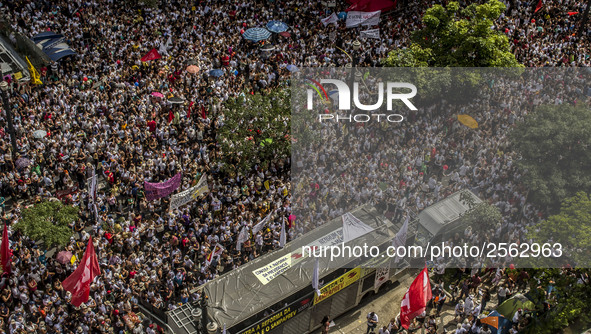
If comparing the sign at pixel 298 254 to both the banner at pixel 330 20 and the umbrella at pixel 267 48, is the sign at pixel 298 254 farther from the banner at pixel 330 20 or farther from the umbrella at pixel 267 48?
the banner at pixel 330 20

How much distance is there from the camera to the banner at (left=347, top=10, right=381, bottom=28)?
46.7m

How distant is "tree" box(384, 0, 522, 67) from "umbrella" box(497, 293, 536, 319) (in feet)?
52.0

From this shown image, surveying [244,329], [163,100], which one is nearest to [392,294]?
[244,329]

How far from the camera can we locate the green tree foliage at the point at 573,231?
26.1 metres

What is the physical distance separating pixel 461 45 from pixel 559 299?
18.2 metres

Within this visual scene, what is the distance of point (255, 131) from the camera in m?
34.8

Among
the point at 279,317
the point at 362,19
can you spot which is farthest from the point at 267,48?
the point at 279,317

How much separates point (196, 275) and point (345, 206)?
8.03m

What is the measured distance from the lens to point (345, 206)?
32.5m

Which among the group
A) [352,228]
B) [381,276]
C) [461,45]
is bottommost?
[381,276]

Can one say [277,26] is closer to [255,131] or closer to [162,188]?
[255,131]

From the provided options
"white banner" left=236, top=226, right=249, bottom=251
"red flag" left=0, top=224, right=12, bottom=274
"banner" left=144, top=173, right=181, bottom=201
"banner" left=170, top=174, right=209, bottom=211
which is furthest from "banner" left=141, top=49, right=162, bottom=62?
"red flag" left=0, top=224, right=12, bottom=274

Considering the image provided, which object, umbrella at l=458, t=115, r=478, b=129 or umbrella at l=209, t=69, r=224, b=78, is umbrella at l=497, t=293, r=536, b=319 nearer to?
umbrella at l=458, t=115, r=478, b=129

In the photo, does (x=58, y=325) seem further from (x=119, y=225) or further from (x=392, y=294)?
(x=392, y=294)
